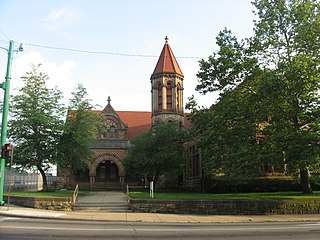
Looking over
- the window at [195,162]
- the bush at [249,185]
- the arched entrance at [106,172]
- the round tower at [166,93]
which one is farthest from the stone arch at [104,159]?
the bush at [249,185]

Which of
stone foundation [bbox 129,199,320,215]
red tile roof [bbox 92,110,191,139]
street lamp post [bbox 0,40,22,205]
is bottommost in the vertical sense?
stone foundation [bbox 129,199,320,215]

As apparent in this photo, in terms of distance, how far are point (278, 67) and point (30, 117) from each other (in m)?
19.0

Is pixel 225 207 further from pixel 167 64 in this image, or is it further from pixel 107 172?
pixel 167 64

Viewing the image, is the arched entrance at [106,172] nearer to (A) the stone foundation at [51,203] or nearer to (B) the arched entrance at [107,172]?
(B) the arched entrance at [107,172]

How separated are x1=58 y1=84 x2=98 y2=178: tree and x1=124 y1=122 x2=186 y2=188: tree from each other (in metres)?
7.70

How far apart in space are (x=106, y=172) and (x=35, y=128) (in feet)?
76.7

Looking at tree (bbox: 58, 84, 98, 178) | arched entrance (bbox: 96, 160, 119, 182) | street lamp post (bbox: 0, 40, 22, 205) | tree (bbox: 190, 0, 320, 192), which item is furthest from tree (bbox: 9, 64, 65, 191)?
arched entrance (bbox: 96, 160, 119, 182)

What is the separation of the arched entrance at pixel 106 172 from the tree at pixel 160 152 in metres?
8.95

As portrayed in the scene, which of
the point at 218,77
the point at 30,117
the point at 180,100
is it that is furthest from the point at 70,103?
the point at 180,100

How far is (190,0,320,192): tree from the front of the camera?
20.1m

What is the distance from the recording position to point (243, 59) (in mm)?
23750

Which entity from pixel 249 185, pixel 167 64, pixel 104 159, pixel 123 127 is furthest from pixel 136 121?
pixel 249 185

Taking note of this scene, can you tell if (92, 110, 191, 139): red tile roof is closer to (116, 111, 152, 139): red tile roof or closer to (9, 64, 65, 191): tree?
(116, 111, 152, 139): red tile roof

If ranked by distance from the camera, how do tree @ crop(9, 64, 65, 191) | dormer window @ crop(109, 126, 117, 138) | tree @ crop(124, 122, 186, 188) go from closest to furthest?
1. tree @ crop(9, 64, 65, 191)
2. tree @ crop(124, 122, 186, 188)
3. dormer window @ crop(109, 126, 117, 138)
